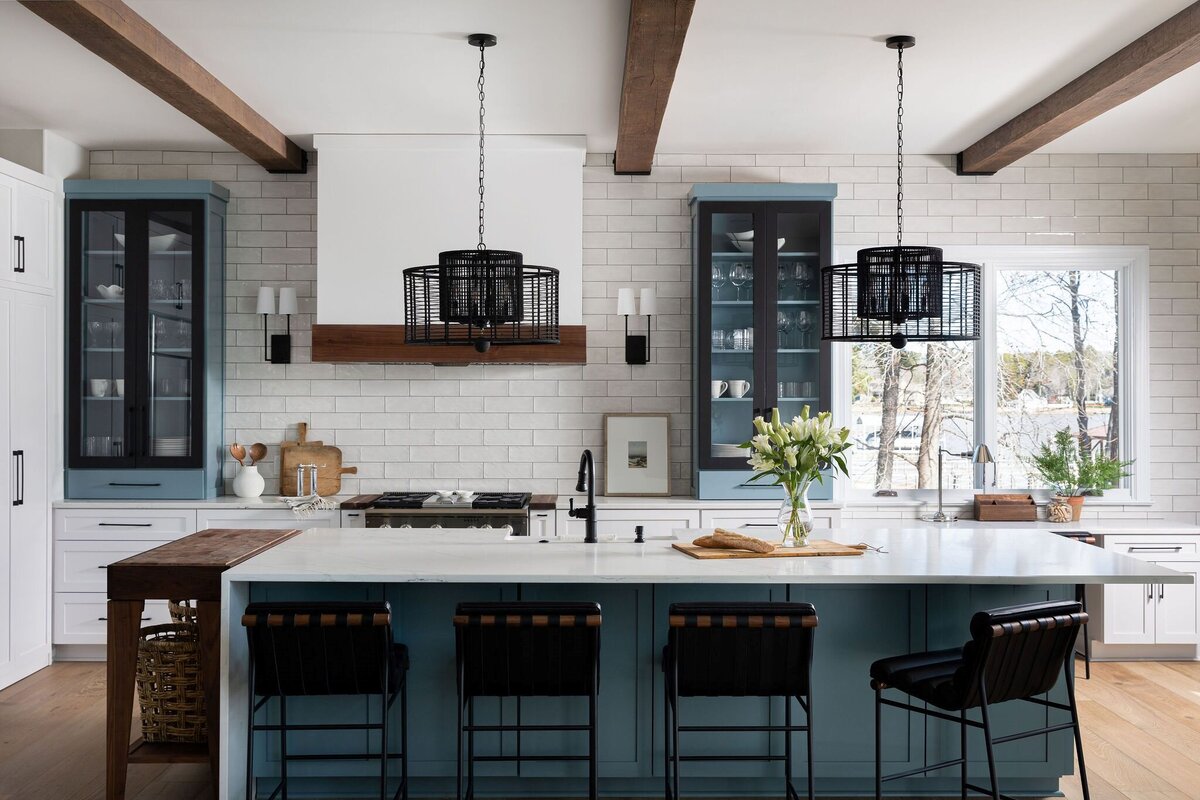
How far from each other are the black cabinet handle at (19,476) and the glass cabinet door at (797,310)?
13.4 feet

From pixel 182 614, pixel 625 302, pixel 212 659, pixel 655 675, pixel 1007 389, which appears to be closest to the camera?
pixel 212 659

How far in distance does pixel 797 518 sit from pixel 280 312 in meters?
3.44

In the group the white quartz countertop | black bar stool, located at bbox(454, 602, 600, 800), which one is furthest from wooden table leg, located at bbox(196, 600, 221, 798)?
black bar stool, located at bbox(454, 602, 600, 800)

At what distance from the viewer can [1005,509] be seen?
Answer: 5.56 metres

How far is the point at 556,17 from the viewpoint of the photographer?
3625mm

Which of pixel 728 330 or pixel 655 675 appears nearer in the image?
pixel 655 675

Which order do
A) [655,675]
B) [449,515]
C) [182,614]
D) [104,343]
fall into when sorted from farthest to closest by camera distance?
1. [104,343]
2. [449,515]
3. [182,614]
4. [655,675]

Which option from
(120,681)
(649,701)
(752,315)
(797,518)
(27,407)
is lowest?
(649,701)

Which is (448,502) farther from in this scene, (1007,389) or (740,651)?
(1007,389)

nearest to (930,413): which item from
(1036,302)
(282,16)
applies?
(1036,302)

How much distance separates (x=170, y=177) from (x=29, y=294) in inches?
44.8

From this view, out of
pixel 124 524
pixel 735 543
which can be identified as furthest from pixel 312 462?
pixel 735 543

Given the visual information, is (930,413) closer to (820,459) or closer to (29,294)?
(820,459)

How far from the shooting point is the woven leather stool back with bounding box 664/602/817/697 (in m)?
2.82
